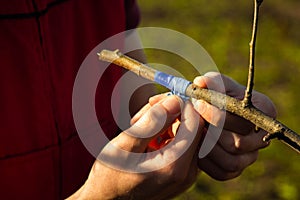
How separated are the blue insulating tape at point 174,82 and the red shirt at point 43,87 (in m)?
0.26

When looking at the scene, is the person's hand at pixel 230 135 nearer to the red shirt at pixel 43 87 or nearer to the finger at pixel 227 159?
the finger at pixel 227 159

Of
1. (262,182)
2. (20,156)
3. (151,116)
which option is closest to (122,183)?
(151,116)

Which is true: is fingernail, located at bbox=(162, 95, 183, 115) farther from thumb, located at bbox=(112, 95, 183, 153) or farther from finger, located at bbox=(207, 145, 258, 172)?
finger, located at bbox=(207, 145, 258, 172)

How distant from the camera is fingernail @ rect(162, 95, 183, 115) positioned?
149 cm

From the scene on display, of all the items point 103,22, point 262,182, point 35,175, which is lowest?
point 262,182

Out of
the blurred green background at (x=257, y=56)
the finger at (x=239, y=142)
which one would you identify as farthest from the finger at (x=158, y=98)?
the blurred green background at (x=257, y=56)

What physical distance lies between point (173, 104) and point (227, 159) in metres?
0.22

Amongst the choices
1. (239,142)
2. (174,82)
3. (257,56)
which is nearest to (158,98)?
(174,82)

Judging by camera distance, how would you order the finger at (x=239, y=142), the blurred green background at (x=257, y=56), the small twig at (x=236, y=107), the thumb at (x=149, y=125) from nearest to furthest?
the small twig at (x=236, y=107), the thumb at (x=149, y=125), the finger at (x=239, y=142), the blurred green background at (x=257, y=56)

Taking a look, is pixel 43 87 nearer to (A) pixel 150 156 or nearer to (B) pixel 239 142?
(A) pixel 150 156

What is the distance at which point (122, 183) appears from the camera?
4.99 feet

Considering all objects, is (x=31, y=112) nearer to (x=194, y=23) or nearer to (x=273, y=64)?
(x=273, y=64)

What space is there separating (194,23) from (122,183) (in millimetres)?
4637

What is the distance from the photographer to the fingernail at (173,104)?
1.49 meters
